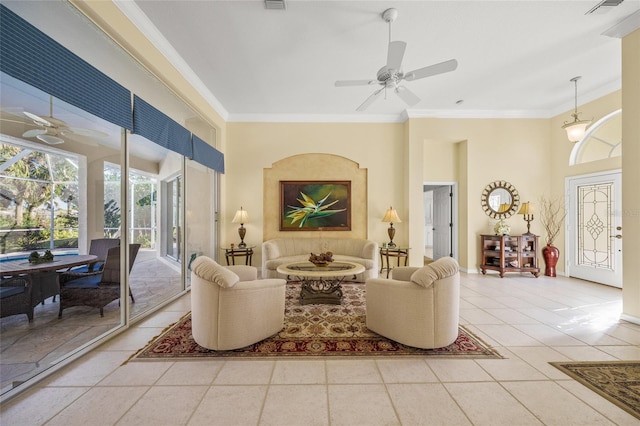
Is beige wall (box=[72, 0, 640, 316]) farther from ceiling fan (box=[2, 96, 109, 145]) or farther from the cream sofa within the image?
ceiling fan (box=[2, 96, 109, 145])

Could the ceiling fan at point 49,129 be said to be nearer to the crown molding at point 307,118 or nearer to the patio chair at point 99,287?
the patio chair at point 99,287

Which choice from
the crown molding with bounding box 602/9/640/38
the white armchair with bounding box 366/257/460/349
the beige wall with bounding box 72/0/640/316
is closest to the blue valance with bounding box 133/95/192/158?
the beige wall with bounding box 72/0/640/316

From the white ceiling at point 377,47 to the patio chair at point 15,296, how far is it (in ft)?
8.88

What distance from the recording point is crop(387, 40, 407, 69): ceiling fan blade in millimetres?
2365

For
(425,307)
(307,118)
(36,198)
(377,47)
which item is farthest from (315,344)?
(307,118)

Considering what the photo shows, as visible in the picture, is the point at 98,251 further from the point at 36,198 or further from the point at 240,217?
the point at 240,217

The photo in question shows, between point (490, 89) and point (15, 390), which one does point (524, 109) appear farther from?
point (15, 390)

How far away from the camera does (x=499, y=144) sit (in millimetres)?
5371

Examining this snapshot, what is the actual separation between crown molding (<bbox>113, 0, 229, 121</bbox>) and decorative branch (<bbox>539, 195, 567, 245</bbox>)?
6.99 m

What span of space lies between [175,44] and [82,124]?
157 centimetres

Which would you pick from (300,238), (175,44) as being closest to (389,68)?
(175,44)

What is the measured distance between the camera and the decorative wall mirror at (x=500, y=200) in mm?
5324

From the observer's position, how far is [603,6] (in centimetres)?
263

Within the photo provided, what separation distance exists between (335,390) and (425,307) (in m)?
1.03
